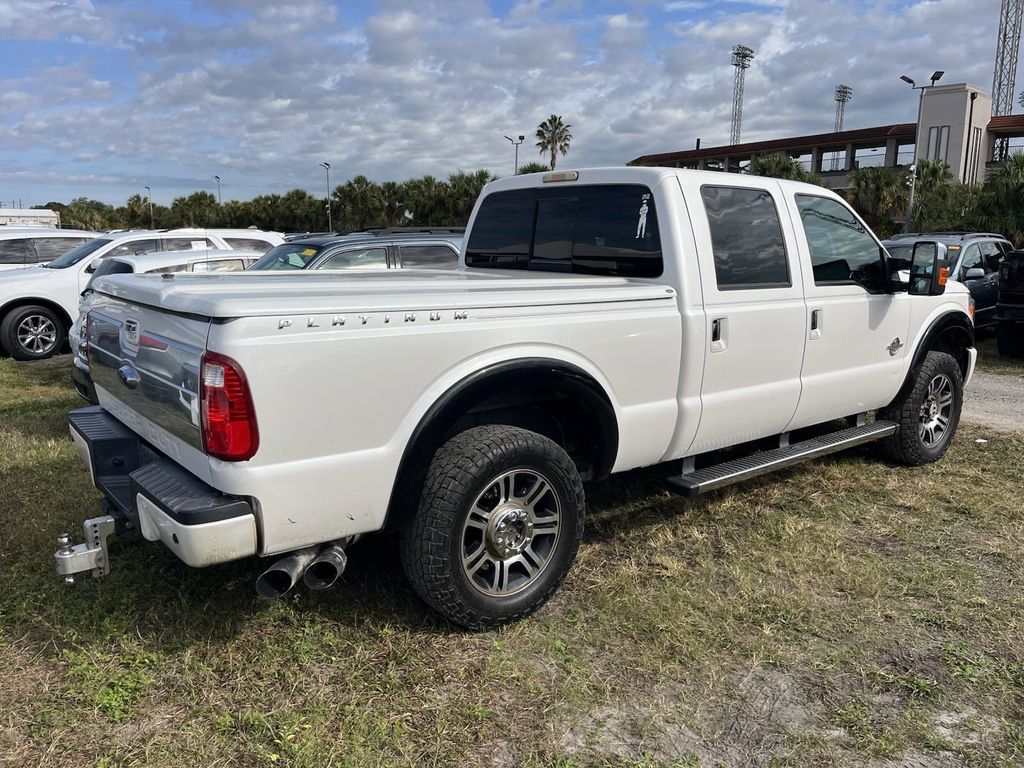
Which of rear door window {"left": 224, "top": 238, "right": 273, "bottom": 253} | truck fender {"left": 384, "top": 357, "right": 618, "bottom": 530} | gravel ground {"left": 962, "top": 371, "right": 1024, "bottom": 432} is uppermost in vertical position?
rear door window {"left": 224, "top": 238, "right": 273, "bottom": 253}

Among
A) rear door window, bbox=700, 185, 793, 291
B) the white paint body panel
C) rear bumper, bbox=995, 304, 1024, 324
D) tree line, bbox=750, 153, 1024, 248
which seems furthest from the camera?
tree line, bbox=750, 153, 1024, 248

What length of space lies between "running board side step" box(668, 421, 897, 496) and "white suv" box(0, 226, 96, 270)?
493 inches

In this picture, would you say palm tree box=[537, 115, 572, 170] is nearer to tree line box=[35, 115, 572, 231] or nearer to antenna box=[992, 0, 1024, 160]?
tree line box=[35, 115, 572, 231]

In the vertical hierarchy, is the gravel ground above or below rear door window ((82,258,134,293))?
below

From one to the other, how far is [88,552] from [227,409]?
101 cm

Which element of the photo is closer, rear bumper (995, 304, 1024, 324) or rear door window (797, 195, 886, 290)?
rear door window (797, 195, 886, 290)

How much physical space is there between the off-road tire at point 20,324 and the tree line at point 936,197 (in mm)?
21804

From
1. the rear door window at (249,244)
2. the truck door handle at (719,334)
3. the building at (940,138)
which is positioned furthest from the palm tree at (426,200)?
the truck door handle at (719,334)

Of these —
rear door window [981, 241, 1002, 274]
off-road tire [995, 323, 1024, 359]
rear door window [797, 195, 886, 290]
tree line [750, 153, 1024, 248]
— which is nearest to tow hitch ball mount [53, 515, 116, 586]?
rear door window [797, 195, 886, 290]

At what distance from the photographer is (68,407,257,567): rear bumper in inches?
104

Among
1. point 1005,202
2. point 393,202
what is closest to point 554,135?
point 393,202

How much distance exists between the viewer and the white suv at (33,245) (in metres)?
13.2

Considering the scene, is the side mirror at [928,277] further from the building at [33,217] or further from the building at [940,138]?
the building at [33,217]

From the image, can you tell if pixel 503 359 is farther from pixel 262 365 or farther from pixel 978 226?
pixel 978 226
